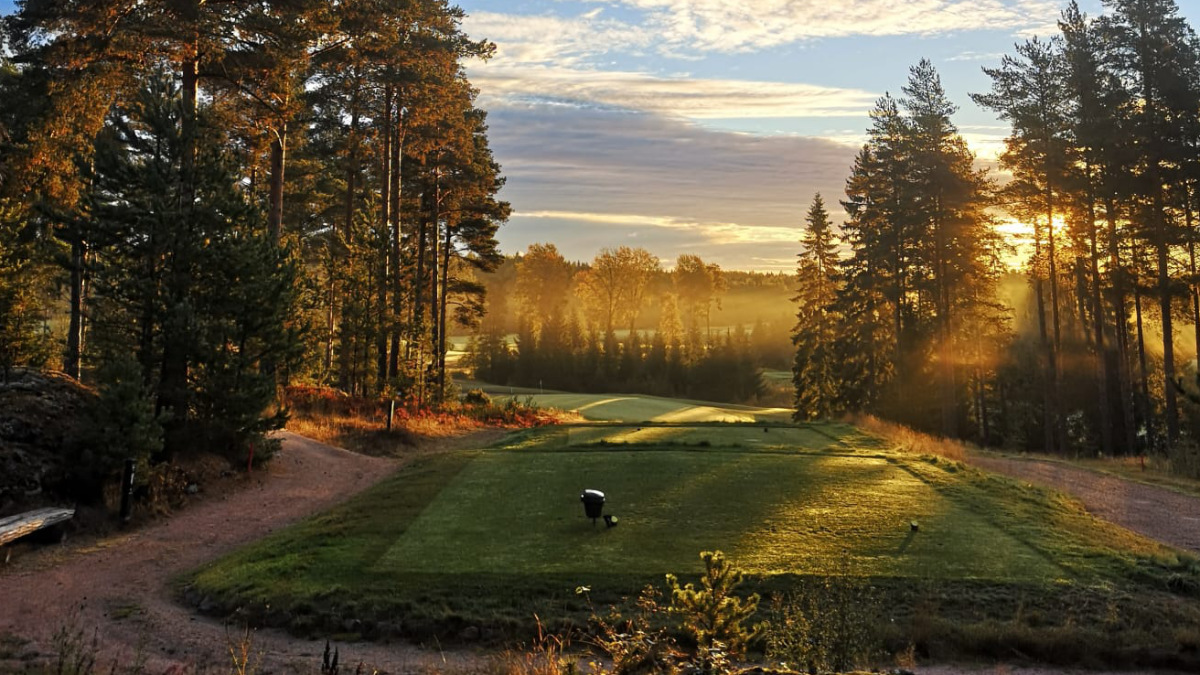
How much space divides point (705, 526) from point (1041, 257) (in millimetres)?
32031

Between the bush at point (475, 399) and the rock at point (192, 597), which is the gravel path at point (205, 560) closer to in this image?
the rock at point (192, 597)

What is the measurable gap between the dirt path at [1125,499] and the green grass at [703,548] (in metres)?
1.28

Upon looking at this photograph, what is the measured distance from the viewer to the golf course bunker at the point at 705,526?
9961 mm

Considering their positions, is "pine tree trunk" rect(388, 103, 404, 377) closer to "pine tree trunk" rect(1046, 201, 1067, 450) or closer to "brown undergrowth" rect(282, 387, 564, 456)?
"brown undergrowth" rect(282, 387, 564, 456)

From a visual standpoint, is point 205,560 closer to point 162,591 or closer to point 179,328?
point 162,591

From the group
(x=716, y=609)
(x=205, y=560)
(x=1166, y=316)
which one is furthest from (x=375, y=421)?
(x=1166, y=316)

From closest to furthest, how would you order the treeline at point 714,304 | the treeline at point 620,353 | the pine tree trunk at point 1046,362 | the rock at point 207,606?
1. the rock at point 207,606
2. the pine tree trunk at point 1046,362
3. the treeline at point 620,353
4. the treeline at point 714,304

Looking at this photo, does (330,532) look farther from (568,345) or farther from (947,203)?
(568,345)

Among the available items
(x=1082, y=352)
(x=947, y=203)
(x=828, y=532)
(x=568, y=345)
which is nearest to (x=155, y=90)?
(x=828, y=532)

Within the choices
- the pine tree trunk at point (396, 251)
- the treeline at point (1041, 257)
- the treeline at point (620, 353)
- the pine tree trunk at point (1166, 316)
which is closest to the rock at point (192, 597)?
the pine tree trunk at point (396, 251)

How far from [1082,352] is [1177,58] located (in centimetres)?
1886

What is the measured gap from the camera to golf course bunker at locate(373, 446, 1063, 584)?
996 cm

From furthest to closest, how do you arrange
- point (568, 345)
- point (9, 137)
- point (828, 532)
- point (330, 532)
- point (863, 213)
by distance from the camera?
point (568, 345) < point (863, 213) < point (9, 137) < point (330, 532) < point (828, 532)

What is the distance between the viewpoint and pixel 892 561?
1005 centimetres
